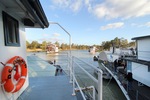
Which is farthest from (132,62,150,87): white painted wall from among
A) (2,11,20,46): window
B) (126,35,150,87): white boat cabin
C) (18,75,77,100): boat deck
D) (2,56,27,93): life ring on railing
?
(2,11,20,46): window

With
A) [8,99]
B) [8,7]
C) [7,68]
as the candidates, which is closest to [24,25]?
[8,7]

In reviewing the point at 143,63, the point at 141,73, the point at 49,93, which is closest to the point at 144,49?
the point at 143,63

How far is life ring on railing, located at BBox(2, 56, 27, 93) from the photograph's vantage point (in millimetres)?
1772

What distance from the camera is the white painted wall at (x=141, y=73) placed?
7.40m

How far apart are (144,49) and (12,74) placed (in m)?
8.23

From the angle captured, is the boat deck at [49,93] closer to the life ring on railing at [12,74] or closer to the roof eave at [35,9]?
the life ring on railing at [12,74]

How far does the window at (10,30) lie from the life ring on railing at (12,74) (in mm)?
350

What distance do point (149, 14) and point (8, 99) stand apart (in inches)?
502

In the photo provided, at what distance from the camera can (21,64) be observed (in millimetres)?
2340

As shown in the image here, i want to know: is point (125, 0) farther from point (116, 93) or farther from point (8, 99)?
point (8, 99)

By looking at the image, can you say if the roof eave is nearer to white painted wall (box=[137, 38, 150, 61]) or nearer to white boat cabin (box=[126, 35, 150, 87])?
white boat cabin (box=[126, 35, 150, 87])

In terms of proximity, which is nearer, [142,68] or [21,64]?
[21,64]

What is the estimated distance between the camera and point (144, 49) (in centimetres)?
800

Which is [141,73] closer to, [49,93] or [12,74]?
[49,93]
